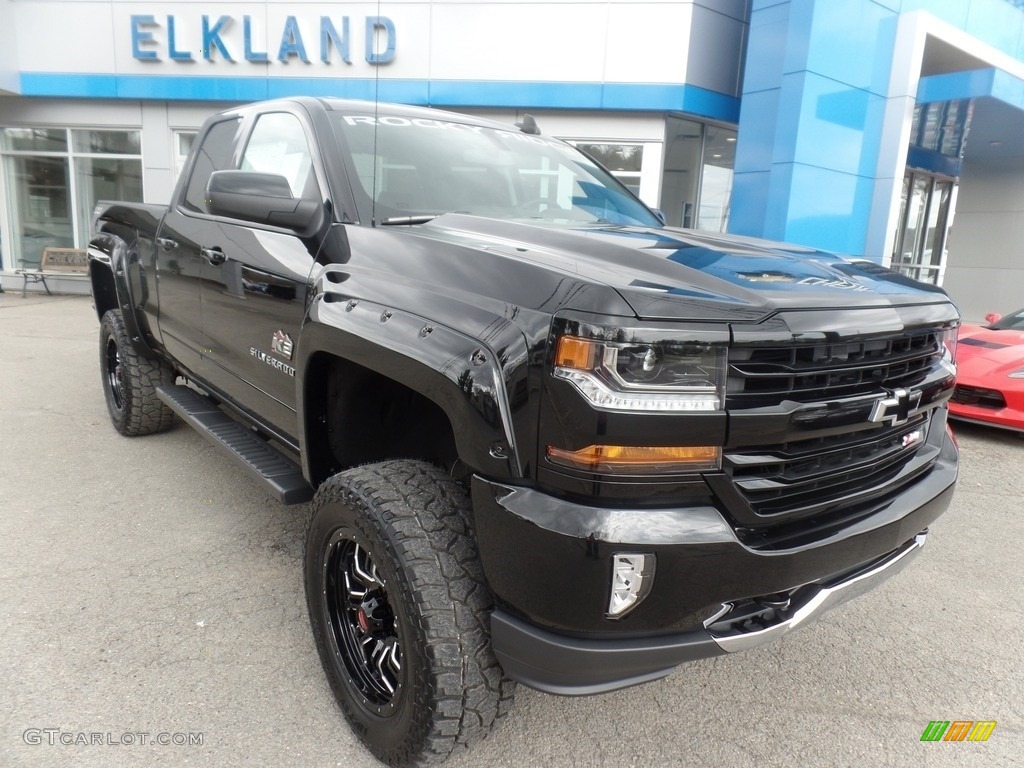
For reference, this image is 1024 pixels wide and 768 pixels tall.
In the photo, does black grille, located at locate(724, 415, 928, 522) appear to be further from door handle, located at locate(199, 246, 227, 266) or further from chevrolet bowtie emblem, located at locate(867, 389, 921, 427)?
door handle, located at locate(199, 246, 227, 266)

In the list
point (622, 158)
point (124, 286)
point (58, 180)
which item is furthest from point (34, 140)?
point (124, 286)

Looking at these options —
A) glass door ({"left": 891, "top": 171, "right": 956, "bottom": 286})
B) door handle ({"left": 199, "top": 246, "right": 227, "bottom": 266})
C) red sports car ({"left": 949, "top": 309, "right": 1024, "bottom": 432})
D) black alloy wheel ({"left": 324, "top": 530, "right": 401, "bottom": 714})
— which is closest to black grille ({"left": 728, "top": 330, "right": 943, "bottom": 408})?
black alloy wheel ({"left": 324, "top": 530, "right": 401, "bottom": 714})

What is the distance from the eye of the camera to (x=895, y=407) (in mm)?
1854

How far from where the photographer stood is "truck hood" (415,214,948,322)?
62.9 inches

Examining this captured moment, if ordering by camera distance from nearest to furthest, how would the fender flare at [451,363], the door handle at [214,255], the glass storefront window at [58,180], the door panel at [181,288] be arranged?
the fender flare at [451,363] < the door handle at [214,255] < the door panel at [181,288] < the glass storefront window at [58,180]

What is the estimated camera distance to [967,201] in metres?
16.4

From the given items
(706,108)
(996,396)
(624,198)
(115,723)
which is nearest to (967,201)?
(706,108)

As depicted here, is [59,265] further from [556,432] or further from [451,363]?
[556,432]

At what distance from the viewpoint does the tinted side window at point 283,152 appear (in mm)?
2676

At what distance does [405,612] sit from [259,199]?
4.54 feet

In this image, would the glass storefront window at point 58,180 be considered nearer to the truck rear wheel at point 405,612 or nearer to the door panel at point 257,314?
the door panel at point 257,314

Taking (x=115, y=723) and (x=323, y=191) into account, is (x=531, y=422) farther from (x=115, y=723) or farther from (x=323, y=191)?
(x=115, y=723)

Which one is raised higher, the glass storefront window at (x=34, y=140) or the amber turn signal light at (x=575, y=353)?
the glass storefront window at (x=34, y=140)

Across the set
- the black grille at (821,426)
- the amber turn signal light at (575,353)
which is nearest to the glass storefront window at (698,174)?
the black grille at (821,426)
